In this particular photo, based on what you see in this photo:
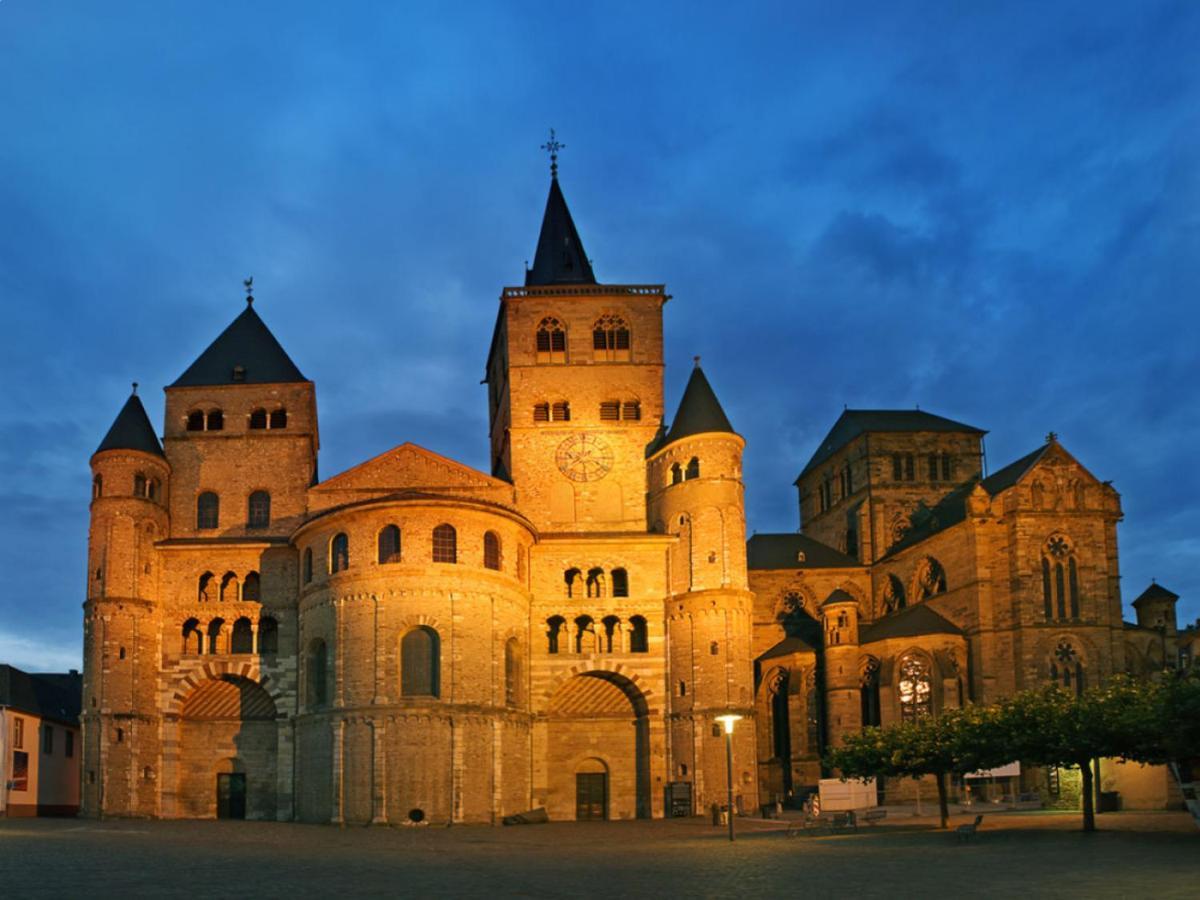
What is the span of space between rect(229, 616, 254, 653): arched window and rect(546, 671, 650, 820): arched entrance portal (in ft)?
46.0

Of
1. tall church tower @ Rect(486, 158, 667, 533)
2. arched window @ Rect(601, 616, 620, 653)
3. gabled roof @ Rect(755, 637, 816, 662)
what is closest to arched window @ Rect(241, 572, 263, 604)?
tall church tower @ Rect(486, 158, 667, 533)

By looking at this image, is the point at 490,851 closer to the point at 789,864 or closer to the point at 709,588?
the point at 789,864

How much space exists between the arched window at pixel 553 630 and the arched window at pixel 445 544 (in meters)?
7.95

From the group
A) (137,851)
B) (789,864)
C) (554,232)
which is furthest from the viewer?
(554,232)

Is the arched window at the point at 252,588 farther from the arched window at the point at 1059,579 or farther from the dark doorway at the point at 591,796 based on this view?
the arched window at the point at 1059,579

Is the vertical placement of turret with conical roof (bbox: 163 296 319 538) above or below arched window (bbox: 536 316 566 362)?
below

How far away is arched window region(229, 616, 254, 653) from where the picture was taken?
61.0 metres

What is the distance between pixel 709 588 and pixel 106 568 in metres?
26.9

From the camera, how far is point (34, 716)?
61.7 meters

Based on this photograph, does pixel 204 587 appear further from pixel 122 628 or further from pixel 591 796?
pixel 591 796

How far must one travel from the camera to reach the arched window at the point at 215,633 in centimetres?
6131

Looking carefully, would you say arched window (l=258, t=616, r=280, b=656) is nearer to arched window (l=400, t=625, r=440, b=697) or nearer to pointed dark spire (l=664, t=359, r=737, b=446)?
arched window (l=400, t=625, r=440, b=697)

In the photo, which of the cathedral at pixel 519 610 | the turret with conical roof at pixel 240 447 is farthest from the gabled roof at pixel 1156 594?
the turret with conical roof at pixel 240 447

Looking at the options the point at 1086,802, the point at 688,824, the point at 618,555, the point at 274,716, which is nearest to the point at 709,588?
the point at 618,555
